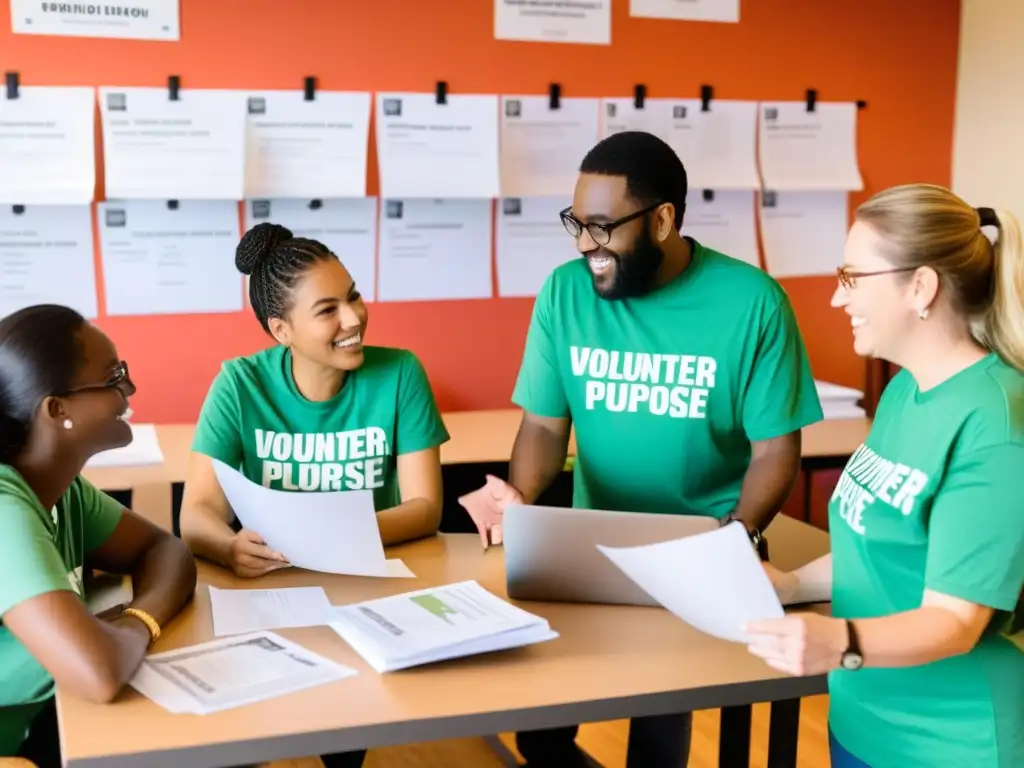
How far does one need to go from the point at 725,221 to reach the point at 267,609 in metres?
2.28

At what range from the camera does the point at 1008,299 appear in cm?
130

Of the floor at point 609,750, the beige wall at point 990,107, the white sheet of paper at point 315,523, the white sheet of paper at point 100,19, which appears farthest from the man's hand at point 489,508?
the beige wall at point 990,107

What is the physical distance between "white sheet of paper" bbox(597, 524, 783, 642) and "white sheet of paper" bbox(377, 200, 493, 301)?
195 centimetres

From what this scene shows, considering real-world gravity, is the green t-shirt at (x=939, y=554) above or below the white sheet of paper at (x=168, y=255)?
below

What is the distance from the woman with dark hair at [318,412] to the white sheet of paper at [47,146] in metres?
0.97

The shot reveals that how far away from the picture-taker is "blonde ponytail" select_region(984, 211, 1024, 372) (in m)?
1.28

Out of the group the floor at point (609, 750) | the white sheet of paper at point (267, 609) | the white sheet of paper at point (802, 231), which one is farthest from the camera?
the white sheet of paper at point (802, 231)

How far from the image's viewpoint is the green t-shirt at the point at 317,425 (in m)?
2.04

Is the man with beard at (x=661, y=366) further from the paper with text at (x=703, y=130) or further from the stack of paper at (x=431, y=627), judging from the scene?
the paper with text at (x=703, y=130)

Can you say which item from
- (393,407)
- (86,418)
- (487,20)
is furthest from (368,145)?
(86,418)

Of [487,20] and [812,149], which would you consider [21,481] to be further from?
[812,149]

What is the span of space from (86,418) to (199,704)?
44cm

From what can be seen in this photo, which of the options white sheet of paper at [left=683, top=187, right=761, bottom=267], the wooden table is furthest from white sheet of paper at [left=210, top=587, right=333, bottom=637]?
white sheet of paper at [left=683, top=187, right=761, bottom=267]

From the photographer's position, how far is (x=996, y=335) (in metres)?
1.30
